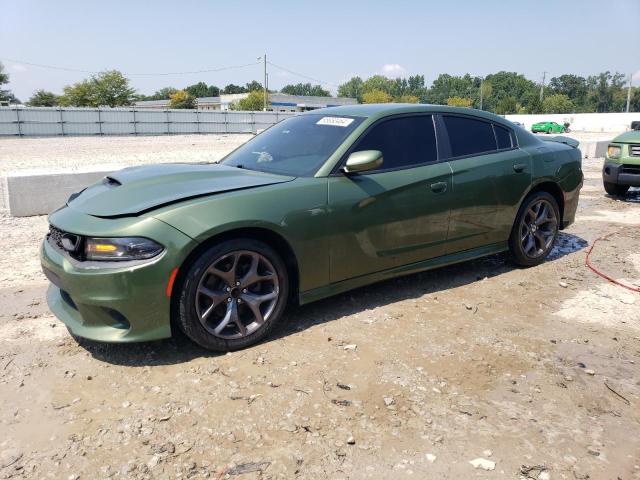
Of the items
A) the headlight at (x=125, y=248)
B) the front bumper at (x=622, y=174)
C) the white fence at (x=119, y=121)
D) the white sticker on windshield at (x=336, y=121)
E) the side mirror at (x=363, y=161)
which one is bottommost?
the front bumper at (x=622, y=174)

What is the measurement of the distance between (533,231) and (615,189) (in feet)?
18.7

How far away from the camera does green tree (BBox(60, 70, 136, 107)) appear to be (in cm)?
6322

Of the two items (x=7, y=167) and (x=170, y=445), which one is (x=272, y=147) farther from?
(x=7, y=167)

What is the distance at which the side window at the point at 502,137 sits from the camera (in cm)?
493

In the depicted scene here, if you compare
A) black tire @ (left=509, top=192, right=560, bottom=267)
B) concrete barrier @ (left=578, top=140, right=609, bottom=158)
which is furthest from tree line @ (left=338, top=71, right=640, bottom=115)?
black tire @ (left=509, top=192, right=560, bottom=267)

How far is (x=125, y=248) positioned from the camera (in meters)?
2.97

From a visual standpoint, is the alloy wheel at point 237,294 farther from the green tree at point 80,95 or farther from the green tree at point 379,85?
the green tree at point 379,85

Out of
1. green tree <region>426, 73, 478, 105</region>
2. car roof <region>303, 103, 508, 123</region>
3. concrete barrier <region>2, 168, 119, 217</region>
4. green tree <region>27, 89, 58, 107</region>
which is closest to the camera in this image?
car roof <region>303, 103, 508, 123</region>

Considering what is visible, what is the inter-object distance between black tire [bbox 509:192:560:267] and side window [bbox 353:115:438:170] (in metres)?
1.36

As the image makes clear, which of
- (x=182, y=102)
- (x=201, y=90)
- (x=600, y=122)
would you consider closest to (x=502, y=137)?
(x=600, y=122)

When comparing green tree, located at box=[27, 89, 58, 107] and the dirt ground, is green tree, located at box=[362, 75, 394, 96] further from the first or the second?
the dirt ground

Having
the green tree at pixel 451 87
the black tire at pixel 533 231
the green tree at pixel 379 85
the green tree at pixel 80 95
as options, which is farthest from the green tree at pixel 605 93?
the black tire at pixel 533 231

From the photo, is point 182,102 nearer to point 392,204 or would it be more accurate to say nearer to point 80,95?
point 80,95

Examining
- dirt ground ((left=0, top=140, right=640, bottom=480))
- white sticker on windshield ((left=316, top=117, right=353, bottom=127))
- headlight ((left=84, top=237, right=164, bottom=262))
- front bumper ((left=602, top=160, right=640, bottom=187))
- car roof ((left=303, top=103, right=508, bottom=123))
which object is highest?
car roof ((left=303, top=103, right=508, bottom=123))
